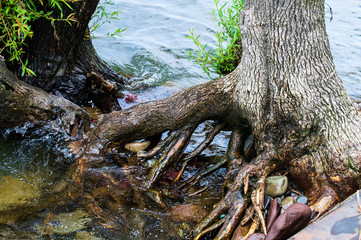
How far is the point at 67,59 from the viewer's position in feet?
18.8

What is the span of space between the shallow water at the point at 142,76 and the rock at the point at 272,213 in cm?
89

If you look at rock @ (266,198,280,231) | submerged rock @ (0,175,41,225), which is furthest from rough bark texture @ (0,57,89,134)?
rock @ (266,198,280,231)

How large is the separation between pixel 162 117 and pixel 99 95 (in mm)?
1697

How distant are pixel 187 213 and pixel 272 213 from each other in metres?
0.99

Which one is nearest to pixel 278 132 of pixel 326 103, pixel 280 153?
pixel 280 153

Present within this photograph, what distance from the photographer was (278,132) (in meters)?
4.15

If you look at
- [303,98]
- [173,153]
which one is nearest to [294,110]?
[303,98]

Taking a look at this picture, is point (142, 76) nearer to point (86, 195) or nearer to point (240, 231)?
point (86, 195)

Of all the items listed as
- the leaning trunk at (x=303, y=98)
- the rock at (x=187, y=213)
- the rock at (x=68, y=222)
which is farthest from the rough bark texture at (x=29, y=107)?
the leaning trunk at (x=303, y=98)

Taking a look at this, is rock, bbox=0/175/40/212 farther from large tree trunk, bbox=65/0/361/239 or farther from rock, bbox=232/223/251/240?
rock, bbox=232/223/251/240

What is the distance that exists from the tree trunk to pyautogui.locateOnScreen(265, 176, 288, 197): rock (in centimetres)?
300

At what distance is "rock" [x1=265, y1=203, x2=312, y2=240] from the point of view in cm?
334

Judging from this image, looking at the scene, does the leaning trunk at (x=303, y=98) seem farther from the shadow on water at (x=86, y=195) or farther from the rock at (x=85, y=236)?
the rock at (x=85, y=236)

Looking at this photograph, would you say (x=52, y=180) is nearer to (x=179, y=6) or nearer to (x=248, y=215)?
(x=248, y=215)
